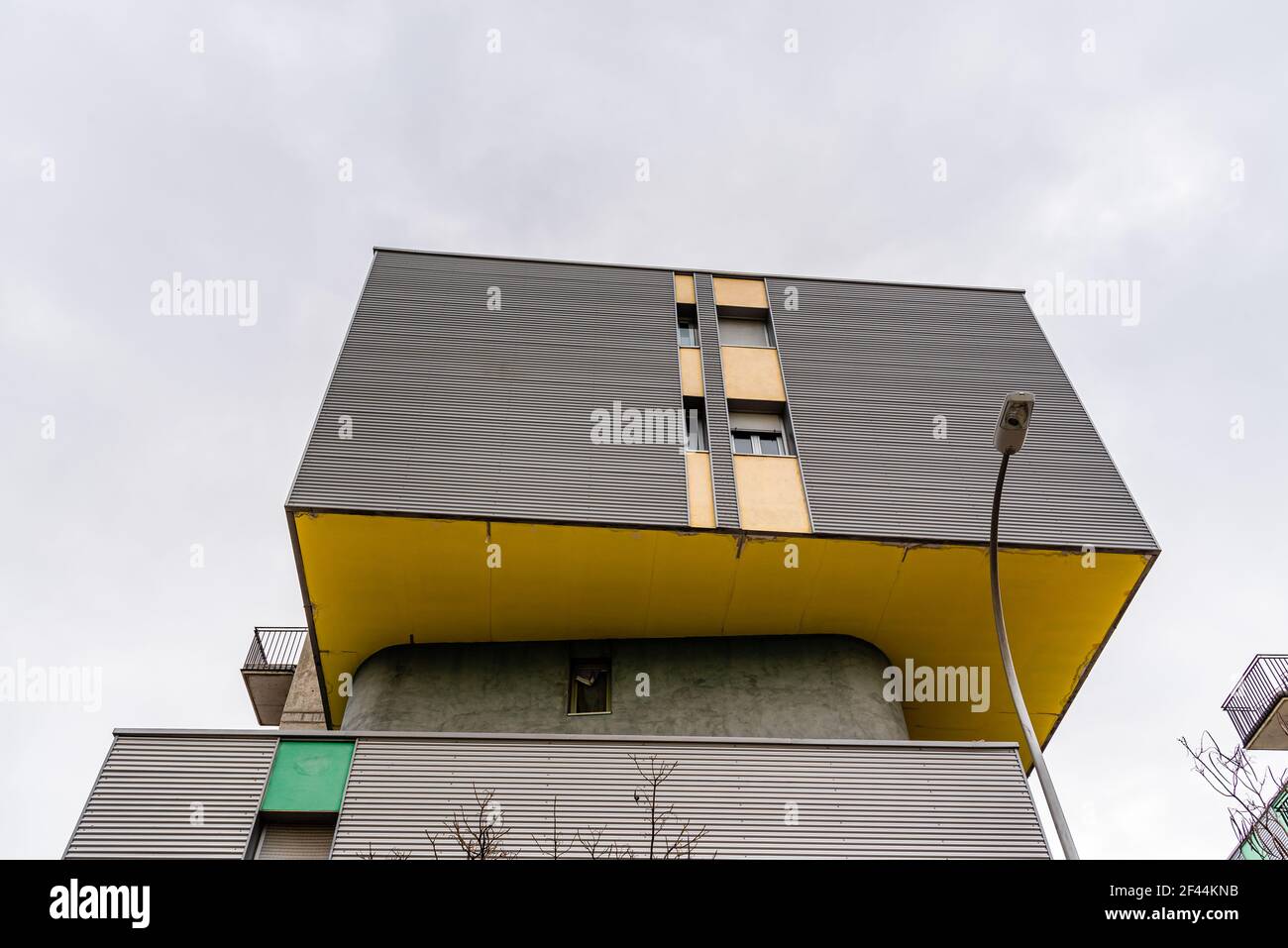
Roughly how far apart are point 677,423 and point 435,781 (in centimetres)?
682

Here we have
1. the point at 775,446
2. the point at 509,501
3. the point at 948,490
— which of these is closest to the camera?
the point at 509,501

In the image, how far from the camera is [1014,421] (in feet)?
31.6

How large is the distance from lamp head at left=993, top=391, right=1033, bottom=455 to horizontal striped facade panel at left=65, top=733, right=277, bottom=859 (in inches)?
341

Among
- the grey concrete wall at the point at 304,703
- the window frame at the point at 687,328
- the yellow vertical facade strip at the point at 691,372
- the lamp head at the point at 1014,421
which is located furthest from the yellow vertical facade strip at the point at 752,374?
the grey concrete wall at the point at 304,703

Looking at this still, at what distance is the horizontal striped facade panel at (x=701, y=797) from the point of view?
9.87m

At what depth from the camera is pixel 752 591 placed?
13812 mm

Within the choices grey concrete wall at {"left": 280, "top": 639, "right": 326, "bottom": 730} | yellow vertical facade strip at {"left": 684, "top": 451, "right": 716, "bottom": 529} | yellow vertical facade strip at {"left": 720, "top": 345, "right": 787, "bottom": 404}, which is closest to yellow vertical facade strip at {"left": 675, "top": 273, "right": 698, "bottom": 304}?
yellow vertical facade strip at {"left": 720, "top": 345, "right": 787, "bottom": 404}

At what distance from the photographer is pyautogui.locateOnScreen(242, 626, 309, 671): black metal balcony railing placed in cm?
2117

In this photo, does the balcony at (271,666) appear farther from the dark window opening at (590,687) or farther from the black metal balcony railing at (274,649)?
the dark window opening at (590,687)

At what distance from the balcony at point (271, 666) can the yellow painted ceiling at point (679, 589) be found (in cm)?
696

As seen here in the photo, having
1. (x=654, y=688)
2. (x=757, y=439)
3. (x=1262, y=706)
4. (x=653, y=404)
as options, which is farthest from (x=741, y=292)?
(x=1262, y=706)
